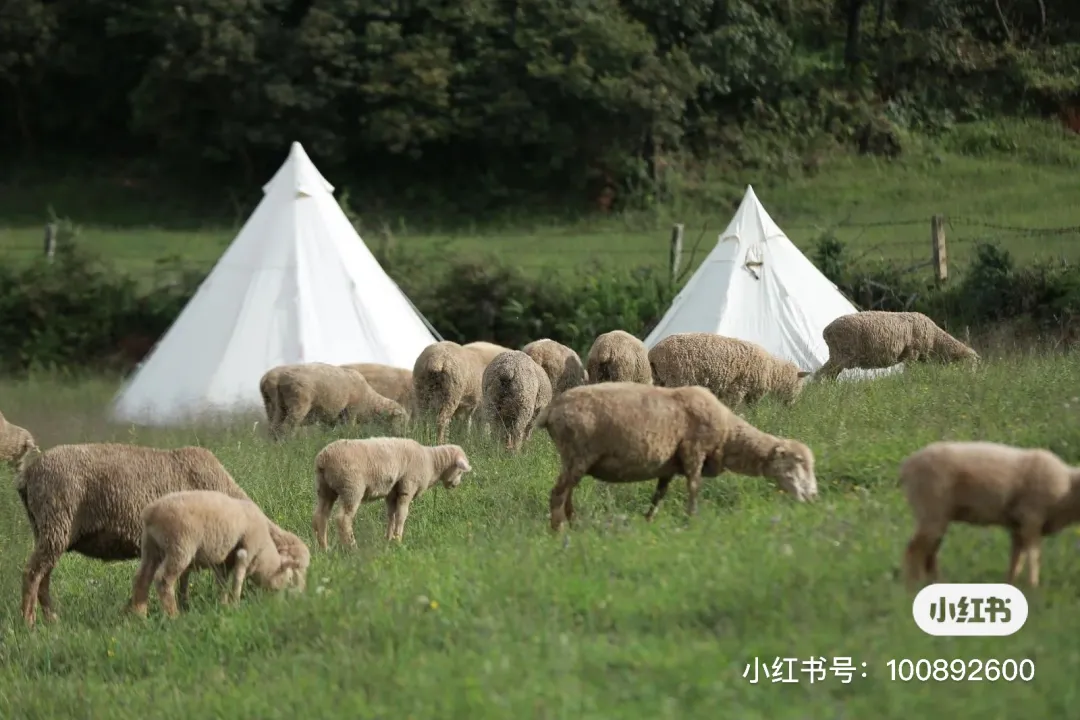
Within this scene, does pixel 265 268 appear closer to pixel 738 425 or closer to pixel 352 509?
pixel 352 509

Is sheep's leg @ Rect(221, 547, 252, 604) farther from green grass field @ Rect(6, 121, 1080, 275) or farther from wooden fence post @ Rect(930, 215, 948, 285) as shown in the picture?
green grass field @ Rect(6, 121, 1080, 275)

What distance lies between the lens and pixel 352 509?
32.7ft

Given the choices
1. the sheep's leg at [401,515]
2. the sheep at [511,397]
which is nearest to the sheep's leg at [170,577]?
the sheep's leg at [401,515]

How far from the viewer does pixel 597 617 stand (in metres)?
6.67

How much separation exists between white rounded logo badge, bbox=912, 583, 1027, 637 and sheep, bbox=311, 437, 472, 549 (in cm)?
451

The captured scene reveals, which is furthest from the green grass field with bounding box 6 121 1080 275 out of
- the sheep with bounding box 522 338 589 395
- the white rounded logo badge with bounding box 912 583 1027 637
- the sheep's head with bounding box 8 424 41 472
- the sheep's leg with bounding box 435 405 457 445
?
the white rounded logo badge with bounding box 912 583 1027 637

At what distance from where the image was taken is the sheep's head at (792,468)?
28.6 ft

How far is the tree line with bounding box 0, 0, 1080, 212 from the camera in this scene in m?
36.6

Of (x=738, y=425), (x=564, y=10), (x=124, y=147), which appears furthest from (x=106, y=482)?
(x=124, y=147)

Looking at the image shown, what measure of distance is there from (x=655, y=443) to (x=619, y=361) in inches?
199

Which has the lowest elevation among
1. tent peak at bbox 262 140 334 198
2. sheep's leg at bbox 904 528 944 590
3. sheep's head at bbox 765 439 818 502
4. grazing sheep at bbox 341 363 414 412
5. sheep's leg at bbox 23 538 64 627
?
grazing sheep at bbox 341 363 414 412

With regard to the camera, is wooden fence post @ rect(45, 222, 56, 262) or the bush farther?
→ wooden fence post @ rect(45, 222, 56, 262)

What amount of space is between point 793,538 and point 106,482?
4347mm

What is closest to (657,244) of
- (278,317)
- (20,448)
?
(278,317)
